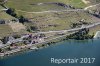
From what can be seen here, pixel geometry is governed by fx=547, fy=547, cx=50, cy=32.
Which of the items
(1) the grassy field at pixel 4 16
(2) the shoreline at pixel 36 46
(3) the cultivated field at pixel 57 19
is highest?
(1) the grassy field at pixel 4 16

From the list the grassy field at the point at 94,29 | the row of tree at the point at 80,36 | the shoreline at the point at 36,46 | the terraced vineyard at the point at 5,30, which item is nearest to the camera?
the shoreline at the point at 36,46

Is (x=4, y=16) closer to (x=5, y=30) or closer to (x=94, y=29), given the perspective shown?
(x=5, y=30)

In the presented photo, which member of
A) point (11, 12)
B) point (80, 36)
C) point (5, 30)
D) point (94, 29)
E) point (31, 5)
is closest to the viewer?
point (5, 30)

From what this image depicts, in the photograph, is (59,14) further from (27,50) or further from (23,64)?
(23,64)

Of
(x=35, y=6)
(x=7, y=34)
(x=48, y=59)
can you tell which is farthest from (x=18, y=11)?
(x=48, y=59)

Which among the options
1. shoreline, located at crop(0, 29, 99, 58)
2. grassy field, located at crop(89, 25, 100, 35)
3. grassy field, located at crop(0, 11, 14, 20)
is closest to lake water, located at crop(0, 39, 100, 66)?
shoreline, located at crop(0, 29, 99, 58)

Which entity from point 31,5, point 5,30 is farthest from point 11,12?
point 5,30

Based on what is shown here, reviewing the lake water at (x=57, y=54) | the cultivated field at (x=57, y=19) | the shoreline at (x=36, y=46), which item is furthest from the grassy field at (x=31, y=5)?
the lake water at (x=57, y=54)

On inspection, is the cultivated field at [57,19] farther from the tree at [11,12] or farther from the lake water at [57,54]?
the lake water at [57,54]

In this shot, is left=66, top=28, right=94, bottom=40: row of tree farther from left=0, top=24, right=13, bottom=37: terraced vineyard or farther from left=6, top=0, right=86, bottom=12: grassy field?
left=6, top=0, right=86, bottom=12: grassy field
